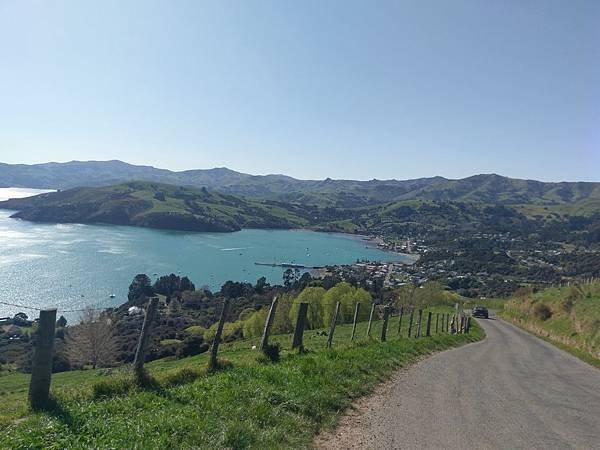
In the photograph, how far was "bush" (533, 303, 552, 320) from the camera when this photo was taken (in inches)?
1583

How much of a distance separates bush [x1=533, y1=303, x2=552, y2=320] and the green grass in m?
34.4

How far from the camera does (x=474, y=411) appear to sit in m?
10.4

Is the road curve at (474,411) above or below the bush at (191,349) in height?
above

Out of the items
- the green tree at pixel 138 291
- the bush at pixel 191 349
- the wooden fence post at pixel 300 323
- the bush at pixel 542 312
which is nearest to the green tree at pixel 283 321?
the bush at pixel 191 349

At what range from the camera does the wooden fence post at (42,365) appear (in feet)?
24.0

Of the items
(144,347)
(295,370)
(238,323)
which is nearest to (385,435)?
(295,370)

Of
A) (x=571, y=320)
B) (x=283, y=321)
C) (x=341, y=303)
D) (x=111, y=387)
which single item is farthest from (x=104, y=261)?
(x=111, y=387)

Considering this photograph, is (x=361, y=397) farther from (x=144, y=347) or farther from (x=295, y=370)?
(x=144, y=347)

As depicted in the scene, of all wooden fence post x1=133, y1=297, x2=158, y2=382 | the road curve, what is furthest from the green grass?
the road curve

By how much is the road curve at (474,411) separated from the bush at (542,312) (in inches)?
971

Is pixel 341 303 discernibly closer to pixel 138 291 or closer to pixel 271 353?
pixel 271 353

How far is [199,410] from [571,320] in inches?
1305

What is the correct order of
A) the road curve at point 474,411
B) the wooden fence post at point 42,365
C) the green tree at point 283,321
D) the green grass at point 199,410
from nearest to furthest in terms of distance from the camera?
the green grass at point 199,410 < the wooden fence post at point 42,365 < the road curve at point 474,411 < the green tree at point 283,321

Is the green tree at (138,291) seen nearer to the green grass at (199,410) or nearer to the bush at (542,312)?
the bush at (542,312)
